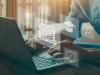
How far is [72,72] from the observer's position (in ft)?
2.97

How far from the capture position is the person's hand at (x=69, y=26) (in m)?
1.13

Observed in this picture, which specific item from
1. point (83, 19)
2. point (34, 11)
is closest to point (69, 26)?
point (83, 19)

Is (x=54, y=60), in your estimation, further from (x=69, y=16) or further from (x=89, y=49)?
(x=69, y=16)

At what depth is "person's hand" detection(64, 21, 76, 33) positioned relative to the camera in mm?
1128

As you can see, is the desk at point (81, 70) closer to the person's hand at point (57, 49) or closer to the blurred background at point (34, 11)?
the person's hand at point (57, 49)

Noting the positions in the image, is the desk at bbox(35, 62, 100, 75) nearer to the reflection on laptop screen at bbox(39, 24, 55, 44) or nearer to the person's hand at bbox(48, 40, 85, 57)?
the person's hand at bbox(48, 40, 85, 57)

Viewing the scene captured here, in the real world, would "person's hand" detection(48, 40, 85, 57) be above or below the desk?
above

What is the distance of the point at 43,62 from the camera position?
920mm

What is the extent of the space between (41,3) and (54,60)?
381mm

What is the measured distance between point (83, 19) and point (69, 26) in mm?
98

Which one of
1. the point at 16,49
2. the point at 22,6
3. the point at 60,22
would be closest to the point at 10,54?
the point at 16,49

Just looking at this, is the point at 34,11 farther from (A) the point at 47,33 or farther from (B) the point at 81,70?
(B) the point at 81,70

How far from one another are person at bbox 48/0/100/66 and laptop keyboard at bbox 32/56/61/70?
0.18 feet

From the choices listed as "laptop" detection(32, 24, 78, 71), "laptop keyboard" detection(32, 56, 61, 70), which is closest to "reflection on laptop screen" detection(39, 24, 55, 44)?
"laptop" detection(32, 24, 78, 71)
